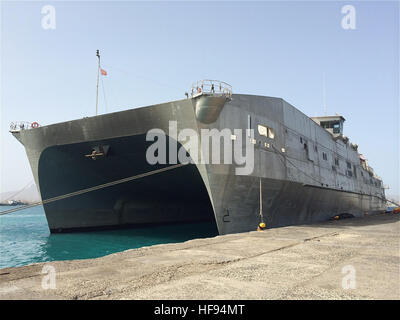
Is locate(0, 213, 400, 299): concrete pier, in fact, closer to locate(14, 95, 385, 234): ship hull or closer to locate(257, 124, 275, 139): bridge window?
locate(14, 95, 385, 234): ship hull

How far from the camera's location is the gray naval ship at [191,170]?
53.2 feet

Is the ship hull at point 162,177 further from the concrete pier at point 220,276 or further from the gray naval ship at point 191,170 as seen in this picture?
the concrete pier at point 220,276

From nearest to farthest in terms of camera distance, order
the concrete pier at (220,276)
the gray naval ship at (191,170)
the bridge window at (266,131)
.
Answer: the concrete pier at (220,276)
the gray naval ship at (191,170)
the bridge window at (266,131)

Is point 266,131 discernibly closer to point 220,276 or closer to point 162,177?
point 162,177

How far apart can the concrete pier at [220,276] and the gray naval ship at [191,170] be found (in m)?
8.37

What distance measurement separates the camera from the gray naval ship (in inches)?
639

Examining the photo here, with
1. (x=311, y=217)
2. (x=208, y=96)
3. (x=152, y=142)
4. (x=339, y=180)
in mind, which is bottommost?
(x=311, y=217)

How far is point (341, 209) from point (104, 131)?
2590 cm

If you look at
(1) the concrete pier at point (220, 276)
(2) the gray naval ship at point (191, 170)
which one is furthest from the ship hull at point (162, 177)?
(1) the concrete pier at point (220, 276)

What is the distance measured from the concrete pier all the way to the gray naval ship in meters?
8.37

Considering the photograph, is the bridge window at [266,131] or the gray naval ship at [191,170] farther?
the bridge window at [266,131]

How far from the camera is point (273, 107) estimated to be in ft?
64.3

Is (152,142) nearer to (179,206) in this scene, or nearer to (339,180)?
(179,206)
